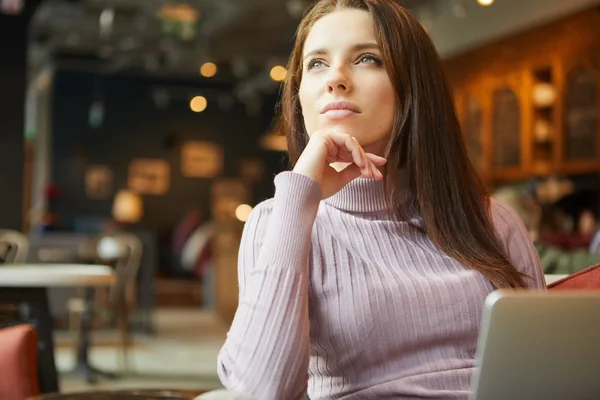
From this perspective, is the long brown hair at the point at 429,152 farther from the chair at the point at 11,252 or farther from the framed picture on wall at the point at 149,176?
the framed picture on wall at the point at 149,176

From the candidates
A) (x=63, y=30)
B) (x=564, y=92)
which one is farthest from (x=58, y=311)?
(x=63, y=30)

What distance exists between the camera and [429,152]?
61.4 inches

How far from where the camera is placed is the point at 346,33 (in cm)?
151

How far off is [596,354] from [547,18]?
24.5ft

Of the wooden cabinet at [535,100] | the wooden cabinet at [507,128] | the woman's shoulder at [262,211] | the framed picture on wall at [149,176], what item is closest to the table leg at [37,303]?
the woman's shoulder at [262,211]

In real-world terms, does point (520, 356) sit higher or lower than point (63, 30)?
lower

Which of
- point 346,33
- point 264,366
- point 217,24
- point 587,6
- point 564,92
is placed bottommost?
point 264,366

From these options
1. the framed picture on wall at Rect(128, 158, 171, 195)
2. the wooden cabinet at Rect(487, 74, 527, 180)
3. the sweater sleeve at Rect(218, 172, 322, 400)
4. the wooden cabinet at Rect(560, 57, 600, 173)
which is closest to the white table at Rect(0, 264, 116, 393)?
the sweater sleeve at Rect(218, 172, 322, 400)

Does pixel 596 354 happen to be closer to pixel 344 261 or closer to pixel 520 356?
pixel 520 356

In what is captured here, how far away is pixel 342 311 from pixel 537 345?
1.74 feet

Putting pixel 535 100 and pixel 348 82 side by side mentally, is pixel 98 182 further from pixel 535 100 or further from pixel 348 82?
pixel 348 82

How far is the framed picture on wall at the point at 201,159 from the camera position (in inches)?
666

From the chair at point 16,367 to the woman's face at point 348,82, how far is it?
93 centimetres

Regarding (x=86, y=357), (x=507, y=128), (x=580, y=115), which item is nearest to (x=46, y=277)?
(x=86, y=357)
